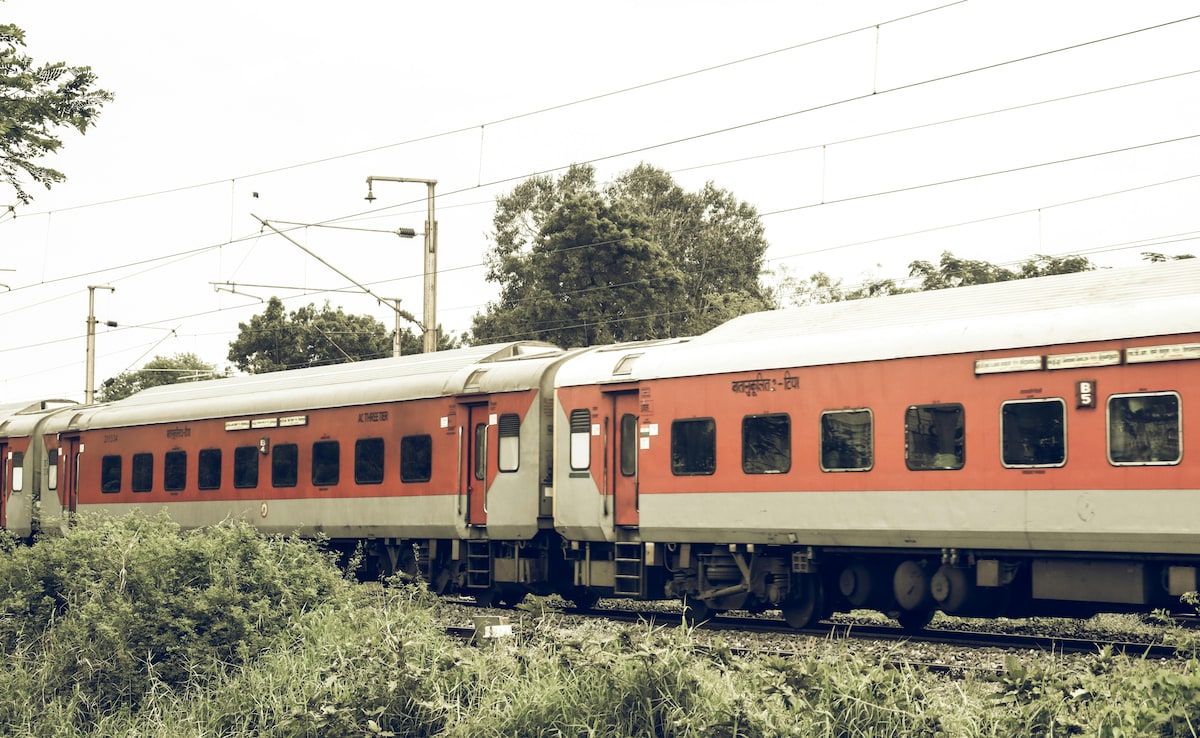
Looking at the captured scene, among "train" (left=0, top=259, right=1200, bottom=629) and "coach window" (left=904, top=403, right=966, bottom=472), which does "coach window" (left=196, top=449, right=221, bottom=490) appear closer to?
"train" (left=0, top=259, right=1200, bottom=629)

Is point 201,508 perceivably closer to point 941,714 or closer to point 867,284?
point 941,714

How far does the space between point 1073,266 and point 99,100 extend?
936 inches

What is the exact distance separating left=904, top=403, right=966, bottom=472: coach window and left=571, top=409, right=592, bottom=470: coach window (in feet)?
16.4

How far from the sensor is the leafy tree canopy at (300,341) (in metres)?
62.7

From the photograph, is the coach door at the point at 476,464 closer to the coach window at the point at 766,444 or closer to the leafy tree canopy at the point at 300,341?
the coach window at the point at 766,444

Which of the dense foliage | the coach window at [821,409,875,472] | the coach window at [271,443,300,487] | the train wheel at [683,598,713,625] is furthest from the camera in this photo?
the coach window at [271,443,300,487]

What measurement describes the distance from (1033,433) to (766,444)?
130 inches

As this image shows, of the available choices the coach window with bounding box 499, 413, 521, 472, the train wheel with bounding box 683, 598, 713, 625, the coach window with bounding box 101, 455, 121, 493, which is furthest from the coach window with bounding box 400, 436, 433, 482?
the coach window with bounding box 101, 455, 121, 493

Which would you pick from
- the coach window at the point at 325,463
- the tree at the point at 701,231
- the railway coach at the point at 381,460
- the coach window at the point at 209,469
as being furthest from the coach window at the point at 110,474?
the tree at the point at 701,231

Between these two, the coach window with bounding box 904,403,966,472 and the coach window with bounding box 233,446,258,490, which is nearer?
the coach window with bounding box 904,403,966,472

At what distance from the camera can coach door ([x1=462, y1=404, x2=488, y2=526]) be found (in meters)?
19.5

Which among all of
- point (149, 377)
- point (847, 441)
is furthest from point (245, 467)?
point (149, 377)

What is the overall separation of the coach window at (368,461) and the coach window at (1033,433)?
1065 cm

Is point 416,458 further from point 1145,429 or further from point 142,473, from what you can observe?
point 1145,429
